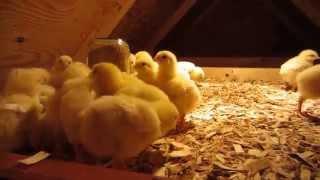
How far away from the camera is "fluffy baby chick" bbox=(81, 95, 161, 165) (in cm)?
111

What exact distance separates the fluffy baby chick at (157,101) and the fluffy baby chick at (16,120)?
0.34 meters

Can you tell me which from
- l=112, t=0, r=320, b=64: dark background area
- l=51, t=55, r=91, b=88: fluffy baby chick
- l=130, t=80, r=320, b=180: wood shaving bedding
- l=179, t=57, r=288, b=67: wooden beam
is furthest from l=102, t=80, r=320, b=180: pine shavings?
l=112, t=0, r=320, b=64: dark background area

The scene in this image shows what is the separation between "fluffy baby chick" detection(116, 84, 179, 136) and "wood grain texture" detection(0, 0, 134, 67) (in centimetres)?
51

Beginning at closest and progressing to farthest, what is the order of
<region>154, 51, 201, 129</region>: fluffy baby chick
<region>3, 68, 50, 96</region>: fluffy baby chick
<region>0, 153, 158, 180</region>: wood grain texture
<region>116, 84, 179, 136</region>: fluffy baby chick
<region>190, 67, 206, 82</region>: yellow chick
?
<region>0, 153, 158, 180</region>: wood grain texture, <region>116, 84, 179, 136</region>: fluffy baby chick, <region>3, 68, 50, 96</region>: fluffy baby chick, <region>154, 51, 201, 129</region>: fluffy baby chick, <region>190, 67, 206, 82</region>: yellow chick

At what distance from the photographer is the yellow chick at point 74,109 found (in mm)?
1233

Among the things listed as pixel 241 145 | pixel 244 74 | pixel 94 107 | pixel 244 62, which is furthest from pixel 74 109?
pixel 244 62

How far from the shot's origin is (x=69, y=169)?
3.16ft

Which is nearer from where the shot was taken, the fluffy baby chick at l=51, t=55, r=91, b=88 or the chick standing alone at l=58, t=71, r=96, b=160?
the chick standing alone at l=58, t=71, r=96, b=160

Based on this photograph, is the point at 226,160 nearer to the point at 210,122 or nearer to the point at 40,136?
the point at 210,122

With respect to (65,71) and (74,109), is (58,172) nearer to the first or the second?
(74,109)

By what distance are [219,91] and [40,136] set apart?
1.39 metres

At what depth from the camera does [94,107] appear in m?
1.14

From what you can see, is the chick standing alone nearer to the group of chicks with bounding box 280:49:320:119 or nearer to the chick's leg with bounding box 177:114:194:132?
the chick's leg with bounding box 177:114:194:132

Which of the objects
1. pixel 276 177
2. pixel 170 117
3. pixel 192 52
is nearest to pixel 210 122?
pixel 170 117
